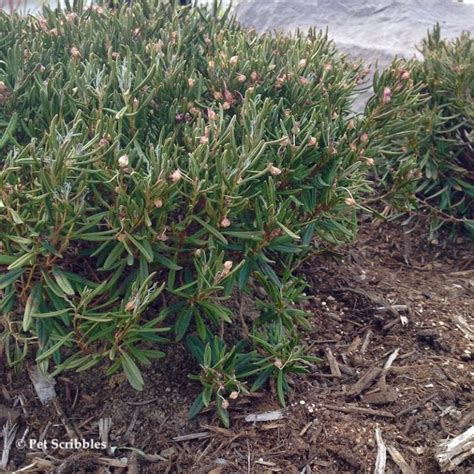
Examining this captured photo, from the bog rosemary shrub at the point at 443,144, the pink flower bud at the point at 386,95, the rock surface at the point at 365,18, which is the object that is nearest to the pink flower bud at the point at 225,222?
the pink flower bud at the point at 386,95

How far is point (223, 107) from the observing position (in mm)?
2809

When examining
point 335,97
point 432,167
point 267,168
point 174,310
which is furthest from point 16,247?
point 432,167

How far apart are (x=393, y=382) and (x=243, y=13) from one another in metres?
4.95

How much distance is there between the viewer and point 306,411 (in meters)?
2.79

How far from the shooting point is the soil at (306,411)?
2.60 m

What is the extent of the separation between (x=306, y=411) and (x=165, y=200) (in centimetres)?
112

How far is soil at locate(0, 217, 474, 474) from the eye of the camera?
260 cm

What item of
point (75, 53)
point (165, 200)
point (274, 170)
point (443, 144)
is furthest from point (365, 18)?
point (165, 200)

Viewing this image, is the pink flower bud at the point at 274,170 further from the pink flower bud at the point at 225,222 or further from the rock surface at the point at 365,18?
the rock surface at the point at 365,18

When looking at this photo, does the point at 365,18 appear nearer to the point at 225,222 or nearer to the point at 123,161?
the point at 225,222

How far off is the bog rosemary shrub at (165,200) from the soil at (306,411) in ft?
0.47

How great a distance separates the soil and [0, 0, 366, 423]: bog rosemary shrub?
0.14 metres

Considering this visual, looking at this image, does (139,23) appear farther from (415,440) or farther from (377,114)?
(415,440)

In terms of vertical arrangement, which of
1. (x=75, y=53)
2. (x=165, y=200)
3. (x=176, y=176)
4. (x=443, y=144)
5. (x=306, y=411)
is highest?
(x=75, y=53)
